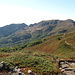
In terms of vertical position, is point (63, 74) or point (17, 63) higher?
point (17, 63)

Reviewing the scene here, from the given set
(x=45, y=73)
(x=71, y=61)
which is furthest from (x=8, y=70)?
(x=71, y=61)

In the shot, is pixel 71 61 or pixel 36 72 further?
pixel 71 61

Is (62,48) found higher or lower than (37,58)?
lower

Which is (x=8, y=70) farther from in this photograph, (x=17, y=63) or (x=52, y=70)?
(x=52, y=70)

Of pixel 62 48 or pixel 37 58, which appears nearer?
pixel 37 58

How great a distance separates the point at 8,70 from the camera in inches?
797

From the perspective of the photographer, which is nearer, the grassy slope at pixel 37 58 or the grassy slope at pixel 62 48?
the grassy slope at pixel 37 58

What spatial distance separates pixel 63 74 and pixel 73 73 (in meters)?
1.85

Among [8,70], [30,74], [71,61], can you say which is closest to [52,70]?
[30,74]

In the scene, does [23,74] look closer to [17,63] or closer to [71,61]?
[17,63]

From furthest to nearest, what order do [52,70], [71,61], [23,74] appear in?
[71,61] < [52,70] < [23,74]

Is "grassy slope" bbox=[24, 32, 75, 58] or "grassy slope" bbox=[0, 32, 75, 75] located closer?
"grassy slope" bbox=[0, 32, 75, 75]

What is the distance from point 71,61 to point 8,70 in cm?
1807

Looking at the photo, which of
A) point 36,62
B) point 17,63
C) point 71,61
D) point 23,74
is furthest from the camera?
point 71,61
